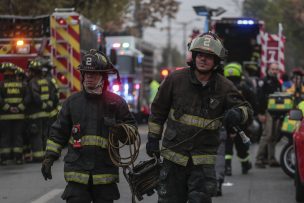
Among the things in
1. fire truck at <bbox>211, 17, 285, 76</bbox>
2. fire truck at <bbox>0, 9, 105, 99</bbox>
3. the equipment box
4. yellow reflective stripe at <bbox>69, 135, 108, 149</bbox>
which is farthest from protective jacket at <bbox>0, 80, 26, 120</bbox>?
fire truck at <bbox>211, 17, 285, 76</bbox>

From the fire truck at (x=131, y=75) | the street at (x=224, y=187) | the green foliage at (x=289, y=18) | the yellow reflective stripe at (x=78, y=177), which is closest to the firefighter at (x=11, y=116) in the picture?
the street at (x=224, y=187)

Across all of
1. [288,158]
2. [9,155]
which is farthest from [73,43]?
[288,158]

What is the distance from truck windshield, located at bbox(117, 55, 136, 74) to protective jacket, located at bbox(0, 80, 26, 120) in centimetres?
1416

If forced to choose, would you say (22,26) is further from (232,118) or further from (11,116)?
(232,118)

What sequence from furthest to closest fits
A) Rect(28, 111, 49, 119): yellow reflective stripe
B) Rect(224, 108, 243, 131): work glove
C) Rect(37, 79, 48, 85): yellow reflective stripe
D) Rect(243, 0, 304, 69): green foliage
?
1. Rect(243, 0, 304, 69): green foliage
2. Rect(28, 111, 49, 119): yellow reflective stripe
3. Rect(37, 79, 48, 85): yellow reflective stripe
4. Rect(224, 108, 243, 131): work glove

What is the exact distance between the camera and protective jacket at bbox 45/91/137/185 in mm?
6488

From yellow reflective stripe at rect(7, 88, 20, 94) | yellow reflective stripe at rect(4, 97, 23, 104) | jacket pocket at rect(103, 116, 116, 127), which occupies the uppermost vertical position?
yellow reflective stripe at rect(7, 88, 20, 94)

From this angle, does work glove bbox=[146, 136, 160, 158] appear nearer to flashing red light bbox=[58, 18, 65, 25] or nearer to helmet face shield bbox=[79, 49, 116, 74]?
helmet face shield bbox=[79, 49, 116, 74]

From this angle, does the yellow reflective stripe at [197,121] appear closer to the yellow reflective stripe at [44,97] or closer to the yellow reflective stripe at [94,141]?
the yellow reflective stripe at [94,141]

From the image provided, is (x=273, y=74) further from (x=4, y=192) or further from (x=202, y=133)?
(x=202, y=133)

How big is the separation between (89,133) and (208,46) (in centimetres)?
117

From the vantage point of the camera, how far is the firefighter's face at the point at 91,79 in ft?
21.6

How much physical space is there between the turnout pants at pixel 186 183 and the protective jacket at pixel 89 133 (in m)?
0.41

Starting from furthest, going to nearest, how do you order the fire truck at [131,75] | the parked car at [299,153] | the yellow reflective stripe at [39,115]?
the fire truck at [131,75]
the yellow reflective stripe at [39,115]
the parked car at [299,153]
